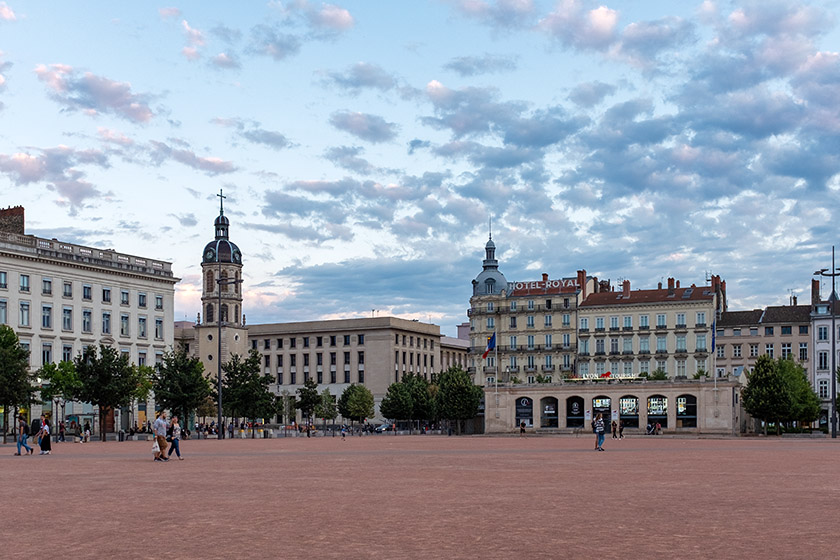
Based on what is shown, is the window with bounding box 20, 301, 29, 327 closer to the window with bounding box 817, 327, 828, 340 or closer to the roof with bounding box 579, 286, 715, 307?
the roof with bounding box 579, 286, 715, 307

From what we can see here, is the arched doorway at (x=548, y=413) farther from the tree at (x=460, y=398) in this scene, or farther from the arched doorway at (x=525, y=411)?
the tree at (x=460, y=398)

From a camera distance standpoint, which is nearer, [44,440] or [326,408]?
[44,440]

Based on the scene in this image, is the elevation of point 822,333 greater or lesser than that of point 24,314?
lesser

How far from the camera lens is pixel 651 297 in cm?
12625

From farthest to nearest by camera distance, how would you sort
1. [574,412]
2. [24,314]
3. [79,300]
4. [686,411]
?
[574,412] < [686,411] < [79,300] < [24,314]

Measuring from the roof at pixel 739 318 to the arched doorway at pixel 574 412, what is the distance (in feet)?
114

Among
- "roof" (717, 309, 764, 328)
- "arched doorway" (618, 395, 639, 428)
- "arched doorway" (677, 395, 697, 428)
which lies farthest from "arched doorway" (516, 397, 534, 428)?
"roof" (717, 309, 764, 328)

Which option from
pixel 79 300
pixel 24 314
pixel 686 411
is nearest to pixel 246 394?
pixel 79 300

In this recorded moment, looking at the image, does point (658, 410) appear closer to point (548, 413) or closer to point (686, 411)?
point (686, 411)

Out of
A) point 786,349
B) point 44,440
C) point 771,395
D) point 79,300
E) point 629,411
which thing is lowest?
point 629,411

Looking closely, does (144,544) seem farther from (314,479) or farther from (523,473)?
(523,473)

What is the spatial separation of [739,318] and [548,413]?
39.1m


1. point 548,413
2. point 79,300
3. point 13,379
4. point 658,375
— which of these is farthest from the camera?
point 658,375

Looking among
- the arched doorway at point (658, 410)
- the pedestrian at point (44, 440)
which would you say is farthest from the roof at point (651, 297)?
the pedestrian at point (44, 440)
